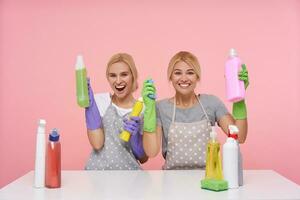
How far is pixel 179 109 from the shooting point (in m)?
1.74

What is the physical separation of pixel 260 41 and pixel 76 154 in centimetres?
106

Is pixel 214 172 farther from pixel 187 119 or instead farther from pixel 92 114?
pixel 92 114

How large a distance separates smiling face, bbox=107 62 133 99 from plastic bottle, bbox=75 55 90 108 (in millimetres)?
138

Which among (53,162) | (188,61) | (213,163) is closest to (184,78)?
(188,61)

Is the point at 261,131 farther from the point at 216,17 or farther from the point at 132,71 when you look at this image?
the point at 132,71

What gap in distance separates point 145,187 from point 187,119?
1.54 feet

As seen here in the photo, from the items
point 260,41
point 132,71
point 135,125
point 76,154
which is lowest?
point 76,154

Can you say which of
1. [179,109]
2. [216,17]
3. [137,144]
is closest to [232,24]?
[216,17]

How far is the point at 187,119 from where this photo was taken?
1.72 meters

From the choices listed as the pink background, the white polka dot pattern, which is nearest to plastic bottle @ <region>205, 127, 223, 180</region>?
the white polka dot pattern

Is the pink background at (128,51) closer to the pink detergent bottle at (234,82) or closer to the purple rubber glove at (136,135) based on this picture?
the purple rubber glove at (136,135)

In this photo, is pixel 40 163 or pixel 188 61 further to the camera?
pixel 188 61

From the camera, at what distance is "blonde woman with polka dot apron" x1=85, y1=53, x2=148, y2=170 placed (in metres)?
1.67

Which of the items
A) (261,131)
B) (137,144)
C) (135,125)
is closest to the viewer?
(135,125)
